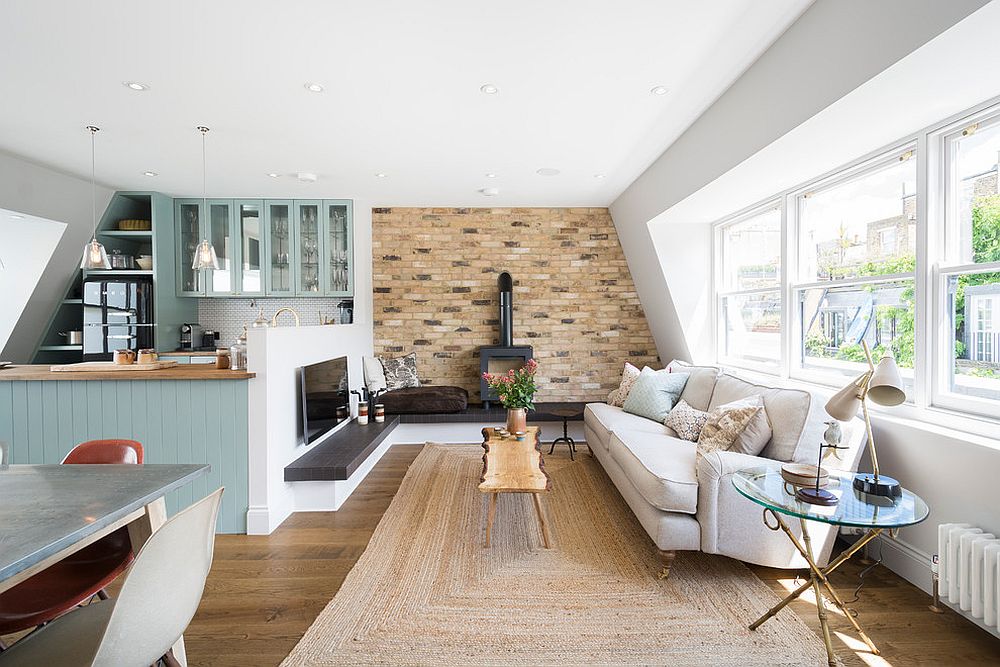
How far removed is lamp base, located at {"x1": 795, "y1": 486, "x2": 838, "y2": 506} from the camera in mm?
1771

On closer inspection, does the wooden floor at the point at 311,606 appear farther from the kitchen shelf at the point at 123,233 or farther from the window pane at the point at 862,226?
the kitchen shelf at the point at 123,233

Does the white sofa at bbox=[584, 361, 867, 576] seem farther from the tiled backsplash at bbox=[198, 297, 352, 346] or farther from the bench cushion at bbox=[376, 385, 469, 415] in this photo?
the tiled backsplash at bbox=[198, 297, 352, 346]

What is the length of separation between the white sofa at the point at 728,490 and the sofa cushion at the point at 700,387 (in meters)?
0.80

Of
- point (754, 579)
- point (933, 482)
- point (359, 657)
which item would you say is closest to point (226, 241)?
point (359, 657)

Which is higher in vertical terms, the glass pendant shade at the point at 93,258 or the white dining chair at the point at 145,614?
the glass pendant shade at the point at 93,258

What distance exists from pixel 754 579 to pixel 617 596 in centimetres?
74

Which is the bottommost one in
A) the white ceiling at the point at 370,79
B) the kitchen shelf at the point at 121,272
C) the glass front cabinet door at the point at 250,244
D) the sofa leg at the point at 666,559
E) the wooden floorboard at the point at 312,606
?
the wooden floorboard at the point at 312,606

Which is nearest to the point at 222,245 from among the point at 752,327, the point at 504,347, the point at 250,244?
the point at 250,244

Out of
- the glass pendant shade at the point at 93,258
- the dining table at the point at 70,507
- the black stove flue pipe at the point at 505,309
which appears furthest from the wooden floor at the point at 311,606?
the black stove flue pipe at the point at 505,309

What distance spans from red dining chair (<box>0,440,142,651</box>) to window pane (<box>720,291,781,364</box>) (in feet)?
13.9

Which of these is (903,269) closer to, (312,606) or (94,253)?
(312,606)

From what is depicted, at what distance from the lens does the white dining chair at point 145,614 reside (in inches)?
40.3

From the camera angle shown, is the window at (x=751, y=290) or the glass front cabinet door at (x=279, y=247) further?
the glass front cabinet door at (x=279, y=247)

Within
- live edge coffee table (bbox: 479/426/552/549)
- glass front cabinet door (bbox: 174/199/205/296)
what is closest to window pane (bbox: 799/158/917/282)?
live edge coffee table (bbox: 479/426/552/549)
